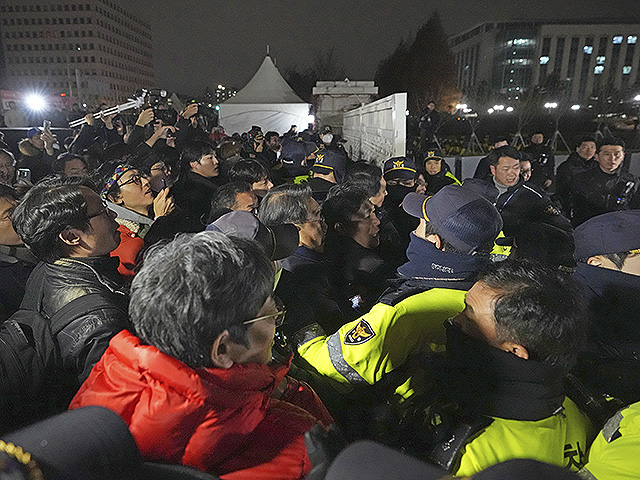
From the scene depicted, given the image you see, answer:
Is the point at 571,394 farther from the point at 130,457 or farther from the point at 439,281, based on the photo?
the point at 130,457

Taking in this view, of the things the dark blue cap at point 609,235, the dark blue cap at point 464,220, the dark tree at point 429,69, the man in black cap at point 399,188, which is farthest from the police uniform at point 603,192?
the dark tree at point 429,69

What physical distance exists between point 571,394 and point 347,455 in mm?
1244

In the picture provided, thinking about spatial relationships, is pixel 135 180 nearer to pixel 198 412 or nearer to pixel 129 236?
pixel 129 236

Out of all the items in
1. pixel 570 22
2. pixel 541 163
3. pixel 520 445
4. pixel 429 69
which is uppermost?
pixel 570 22

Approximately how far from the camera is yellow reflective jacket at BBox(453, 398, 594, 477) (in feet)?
4.35

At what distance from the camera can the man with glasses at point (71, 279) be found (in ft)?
5.66

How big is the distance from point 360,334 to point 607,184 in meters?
5.16

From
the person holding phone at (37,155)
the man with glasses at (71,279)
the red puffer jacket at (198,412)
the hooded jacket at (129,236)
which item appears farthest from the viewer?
the person holding phone at (37,155)

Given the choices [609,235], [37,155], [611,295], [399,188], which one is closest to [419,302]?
[611,295]

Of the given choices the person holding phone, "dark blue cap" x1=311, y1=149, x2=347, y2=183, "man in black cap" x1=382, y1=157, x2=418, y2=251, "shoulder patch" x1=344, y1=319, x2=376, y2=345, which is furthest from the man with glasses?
the person holding phone

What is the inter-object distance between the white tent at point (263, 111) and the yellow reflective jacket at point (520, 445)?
19562 millimetres

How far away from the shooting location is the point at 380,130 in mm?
9898

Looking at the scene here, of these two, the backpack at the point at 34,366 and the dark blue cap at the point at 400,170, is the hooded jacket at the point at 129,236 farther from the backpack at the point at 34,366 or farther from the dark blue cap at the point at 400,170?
the dark blue cap at the point at 400,170

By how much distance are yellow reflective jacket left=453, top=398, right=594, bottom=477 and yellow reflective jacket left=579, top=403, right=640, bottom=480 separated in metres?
0.07
